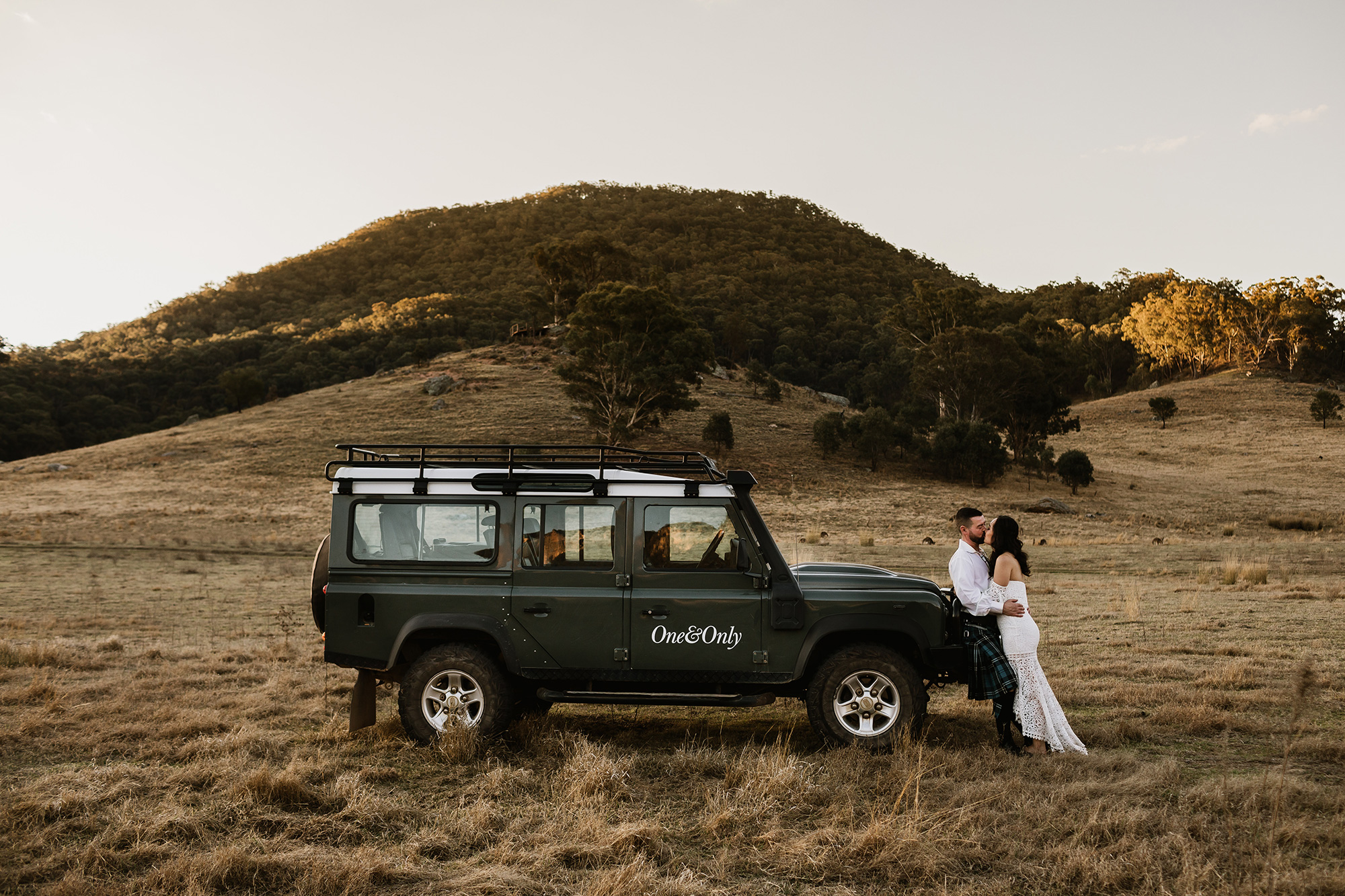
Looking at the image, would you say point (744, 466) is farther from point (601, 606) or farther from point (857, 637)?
point (601, 606)

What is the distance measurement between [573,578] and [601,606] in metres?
0.32

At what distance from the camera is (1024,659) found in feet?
22.5

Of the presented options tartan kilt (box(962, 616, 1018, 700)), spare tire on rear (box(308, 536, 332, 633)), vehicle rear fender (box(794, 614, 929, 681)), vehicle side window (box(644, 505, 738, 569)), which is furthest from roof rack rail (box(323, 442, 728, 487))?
tartan kilt (box(962, 616, 1018, 700))

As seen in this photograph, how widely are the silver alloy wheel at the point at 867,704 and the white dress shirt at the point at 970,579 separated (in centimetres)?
90

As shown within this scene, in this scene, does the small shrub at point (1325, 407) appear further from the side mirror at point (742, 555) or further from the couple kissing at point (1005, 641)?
the side mirror at point (742, 555)

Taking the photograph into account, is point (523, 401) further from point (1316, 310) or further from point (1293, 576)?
point (1316, 310)

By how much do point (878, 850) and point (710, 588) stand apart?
2390mm

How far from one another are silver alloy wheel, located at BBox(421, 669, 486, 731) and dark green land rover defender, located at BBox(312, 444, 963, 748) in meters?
0.01

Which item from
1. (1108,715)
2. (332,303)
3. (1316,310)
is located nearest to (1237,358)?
(1316,310)

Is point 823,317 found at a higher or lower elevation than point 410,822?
higher

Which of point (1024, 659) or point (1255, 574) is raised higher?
point (1024, 659)

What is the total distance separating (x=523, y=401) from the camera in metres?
68.0

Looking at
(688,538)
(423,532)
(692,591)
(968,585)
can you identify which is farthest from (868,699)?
(423,532)

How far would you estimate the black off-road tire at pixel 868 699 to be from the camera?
679 centimetres
